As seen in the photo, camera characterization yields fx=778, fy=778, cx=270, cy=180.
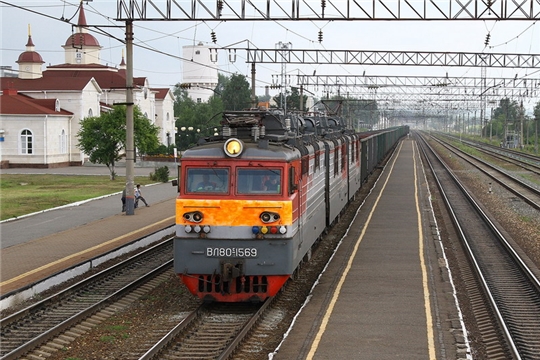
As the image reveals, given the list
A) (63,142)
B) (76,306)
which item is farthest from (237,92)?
(76,306)

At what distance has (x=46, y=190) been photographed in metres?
42.8

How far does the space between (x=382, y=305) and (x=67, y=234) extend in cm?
1316

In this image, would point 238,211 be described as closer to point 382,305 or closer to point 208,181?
point 208,181

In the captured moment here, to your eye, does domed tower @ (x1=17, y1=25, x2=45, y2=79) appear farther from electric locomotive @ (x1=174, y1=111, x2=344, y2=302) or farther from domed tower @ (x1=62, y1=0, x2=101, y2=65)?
electric locomotive @ (x1=174, y1=111, x2=344, y2=302)

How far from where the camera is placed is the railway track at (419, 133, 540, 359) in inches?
472

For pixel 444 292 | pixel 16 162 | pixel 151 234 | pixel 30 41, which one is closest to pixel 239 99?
pixel 30 41

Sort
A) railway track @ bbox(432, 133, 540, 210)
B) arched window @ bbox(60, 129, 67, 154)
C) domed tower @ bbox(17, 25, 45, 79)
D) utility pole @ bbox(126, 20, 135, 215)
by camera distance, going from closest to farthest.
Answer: utility pole @ bbox(126, 20, 135, 215), railway track @ bbox(432, 133, 540, 210), arched window @ bbox(60, 129, 67, 154), domed tower @ bbox(17, 25, 45, 79)

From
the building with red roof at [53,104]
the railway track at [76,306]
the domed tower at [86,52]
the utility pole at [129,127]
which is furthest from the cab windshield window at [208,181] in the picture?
the domed tower at [86,52]

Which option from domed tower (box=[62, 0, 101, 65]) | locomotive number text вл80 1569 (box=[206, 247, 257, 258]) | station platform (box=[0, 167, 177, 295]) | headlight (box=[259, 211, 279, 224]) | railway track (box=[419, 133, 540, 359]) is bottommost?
railway track (box=[419, 133, 540, 359])

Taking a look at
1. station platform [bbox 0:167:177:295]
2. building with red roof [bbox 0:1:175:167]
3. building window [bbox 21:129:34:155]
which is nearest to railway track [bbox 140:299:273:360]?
station platform [bbox 0:167:177:295]

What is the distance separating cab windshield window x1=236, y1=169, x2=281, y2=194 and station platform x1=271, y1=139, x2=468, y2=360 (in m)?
2.25

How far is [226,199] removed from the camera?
13.5 meters

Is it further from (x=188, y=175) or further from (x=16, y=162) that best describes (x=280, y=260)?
(x=16, y=162)

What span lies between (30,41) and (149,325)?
227ft
